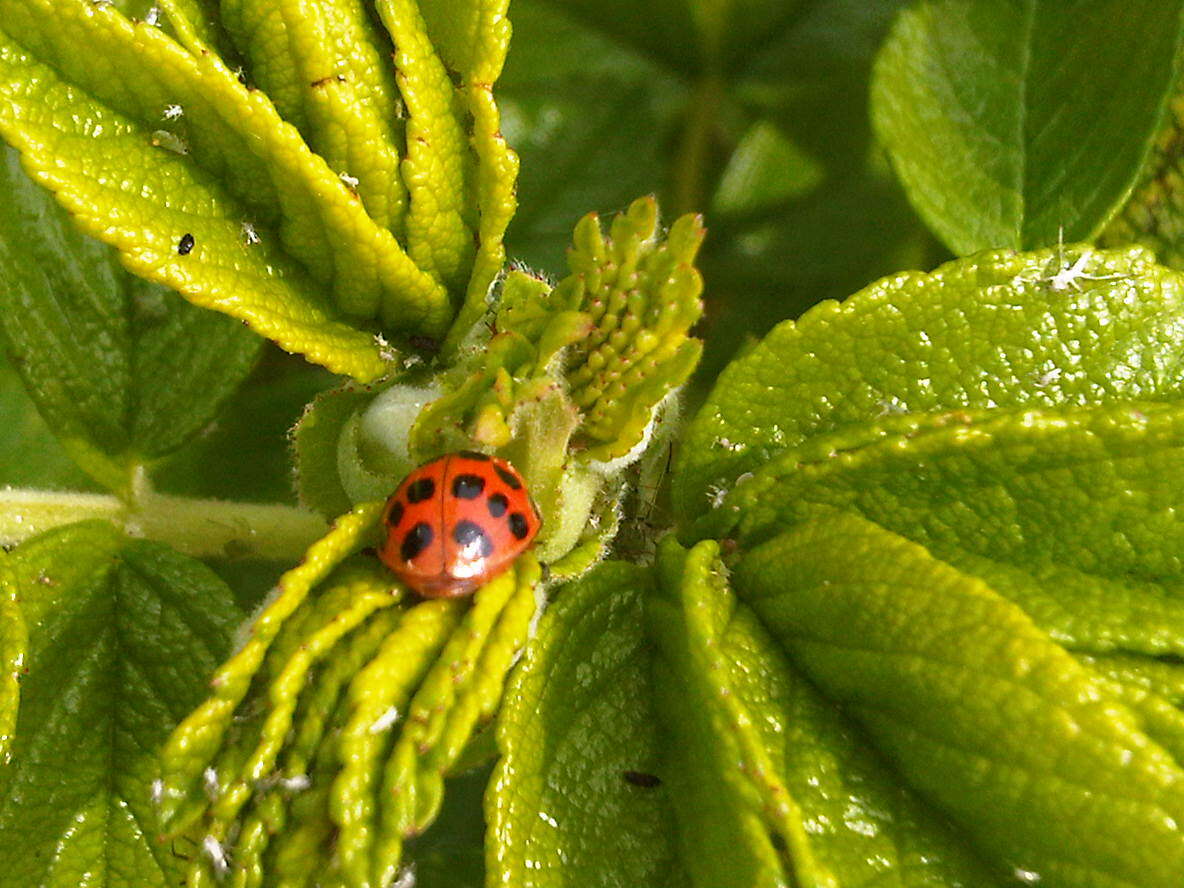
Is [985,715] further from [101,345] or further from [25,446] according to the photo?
[25,446]

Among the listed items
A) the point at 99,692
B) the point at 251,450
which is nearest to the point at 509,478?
the point at 99,692

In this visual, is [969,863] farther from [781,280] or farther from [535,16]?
[535,16]

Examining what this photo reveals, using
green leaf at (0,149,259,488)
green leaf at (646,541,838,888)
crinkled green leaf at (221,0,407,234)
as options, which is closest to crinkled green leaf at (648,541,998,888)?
green leaf at (646,541,838,888)

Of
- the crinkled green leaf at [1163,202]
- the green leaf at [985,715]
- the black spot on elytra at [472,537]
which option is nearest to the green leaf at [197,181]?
the black spot on elytra at [472,537]

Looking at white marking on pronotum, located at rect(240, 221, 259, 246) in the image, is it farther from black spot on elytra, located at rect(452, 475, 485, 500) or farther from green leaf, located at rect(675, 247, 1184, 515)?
green leaf, located at rect(675, 247, 1184, 515)

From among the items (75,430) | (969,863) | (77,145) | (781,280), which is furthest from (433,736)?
(781,280)

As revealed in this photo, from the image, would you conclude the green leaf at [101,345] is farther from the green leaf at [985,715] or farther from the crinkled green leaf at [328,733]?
the green leaf at [985,715]
